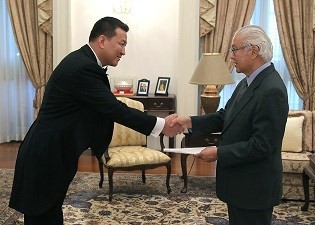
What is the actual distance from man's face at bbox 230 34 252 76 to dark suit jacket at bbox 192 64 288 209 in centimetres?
9

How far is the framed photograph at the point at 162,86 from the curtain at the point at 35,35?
162cm

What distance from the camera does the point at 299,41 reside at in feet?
19.3

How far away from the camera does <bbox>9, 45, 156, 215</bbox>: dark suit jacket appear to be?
2332mm

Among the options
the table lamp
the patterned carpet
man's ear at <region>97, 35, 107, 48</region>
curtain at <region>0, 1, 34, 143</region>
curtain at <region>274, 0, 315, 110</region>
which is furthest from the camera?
curtain at <region>0, 1, 34, 143</region>

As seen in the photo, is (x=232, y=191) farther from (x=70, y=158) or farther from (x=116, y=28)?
(x=116, y=28)

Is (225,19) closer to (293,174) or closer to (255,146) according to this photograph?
(293,174)

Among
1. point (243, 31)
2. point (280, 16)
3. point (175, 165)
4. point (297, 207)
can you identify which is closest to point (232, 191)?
point (243, 31)

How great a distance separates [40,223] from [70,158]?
41 centimetres

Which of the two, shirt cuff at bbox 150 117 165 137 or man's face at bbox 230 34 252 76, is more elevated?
man's face at bbox 230 34 252 76

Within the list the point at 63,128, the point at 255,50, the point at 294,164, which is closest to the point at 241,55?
the point at 255,50

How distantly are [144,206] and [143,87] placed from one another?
7.55ft

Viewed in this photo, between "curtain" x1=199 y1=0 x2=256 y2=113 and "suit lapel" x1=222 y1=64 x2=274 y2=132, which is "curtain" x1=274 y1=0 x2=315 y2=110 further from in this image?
"suit lapel" x1=222 y1=64 x2=274 y2=132

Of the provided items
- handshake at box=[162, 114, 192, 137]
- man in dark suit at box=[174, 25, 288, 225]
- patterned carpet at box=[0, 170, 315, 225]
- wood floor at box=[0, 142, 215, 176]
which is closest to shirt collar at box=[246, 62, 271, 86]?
man in dark suit at box=[174, 25, 288, 225]

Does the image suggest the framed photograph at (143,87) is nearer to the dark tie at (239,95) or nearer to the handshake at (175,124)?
the handshake at (175,124)
